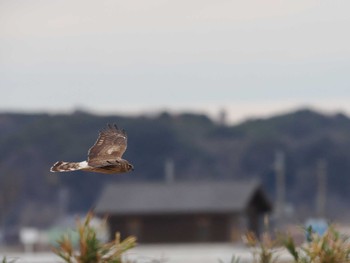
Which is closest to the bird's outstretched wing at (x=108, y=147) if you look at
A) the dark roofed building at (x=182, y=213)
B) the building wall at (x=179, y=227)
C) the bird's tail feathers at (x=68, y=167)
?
the bird's tail feathers at (x=68, y=167)

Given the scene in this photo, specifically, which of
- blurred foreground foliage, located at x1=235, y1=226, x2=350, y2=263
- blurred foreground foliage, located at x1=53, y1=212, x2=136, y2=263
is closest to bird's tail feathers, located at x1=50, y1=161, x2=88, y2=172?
blurred foreground foliage, located at x1=53, y1=212, x2=136, y2=263

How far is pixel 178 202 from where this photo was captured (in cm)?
10100

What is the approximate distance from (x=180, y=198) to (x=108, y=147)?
272 feet

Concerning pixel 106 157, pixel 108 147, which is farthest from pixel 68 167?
pixel 108 147

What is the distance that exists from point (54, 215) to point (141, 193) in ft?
315

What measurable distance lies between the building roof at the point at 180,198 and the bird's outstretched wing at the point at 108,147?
3051 inches

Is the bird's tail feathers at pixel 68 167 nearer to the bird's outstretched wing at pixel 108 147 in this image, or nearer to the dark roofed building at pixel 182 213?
the bird's outstretched wing at pixel 108 147

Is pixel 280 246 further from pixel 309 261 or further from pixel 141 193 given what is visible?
pixel 141 193

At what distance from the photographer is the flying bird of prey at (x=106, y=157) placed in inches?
698

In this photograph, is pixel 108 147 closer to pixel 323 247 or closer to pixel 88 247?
pixel 88 247

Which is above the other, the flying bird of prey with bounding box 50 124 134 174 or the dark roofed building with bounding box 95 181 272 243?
the flying bird of prey with bounding box 50 124 134 174

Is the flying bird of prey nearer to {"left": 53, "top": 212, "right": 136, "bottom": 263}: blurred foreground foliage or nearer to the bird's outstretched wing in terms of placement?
the bird's outstretched wing

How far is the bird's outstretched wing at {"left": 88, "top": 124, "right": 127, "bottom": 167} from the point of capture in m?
18.2

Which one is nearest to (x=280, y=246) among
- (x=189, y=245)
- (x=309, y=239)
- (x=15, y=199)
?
(x=309, y=239)
